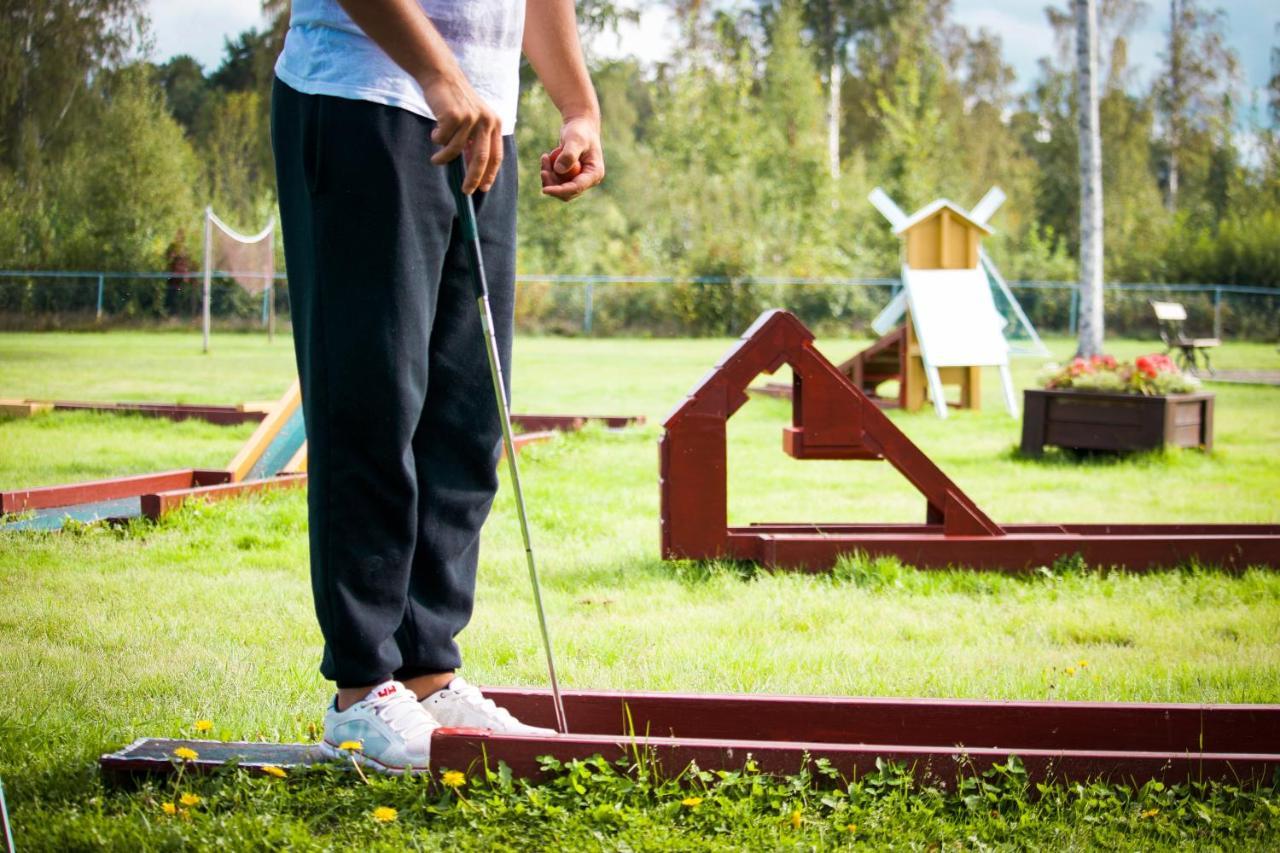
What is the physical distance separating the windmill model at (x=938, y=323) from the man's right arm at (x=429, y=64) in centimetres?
809

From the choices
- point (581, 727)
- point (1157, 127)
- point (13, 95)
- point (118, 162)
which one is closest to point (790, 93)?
point (1157, 127)

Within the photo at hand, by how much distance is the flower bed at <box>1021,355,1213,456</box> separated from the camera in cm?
691

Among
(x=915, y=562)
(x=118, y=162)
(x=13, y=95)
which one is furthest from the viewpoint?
(x=118, y=162)

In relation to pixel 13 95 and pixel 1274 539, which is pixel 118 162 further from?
pixel 1274 539

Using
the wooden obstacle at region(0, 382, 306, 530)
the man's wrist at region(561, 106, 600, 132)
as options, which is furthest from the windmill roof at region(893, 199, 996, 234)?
the man's wrist at region(561, 106, 600, 132)

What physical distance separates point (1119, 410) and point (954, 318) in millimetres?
3188

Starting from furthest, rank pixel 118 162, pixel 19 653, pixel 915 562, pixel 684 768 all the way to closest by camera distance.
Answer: pixel 118 162, pixel 915 562, pixel 19 653, pixel 684 768

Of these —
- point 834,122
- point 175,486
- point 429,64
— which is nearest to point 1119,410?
point 175,486

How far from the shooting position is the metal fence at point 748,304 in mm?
22131

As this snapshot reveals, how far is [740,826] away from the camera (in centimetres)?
183

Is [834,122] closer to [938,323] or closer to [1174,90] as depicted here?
[1174,90]

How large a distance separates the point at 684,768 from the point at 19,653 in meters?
1.80

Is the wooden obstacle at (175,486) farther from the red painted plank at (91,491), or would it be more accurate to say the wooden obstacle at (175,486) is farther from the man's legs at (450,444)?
the man's legs at (450,444)

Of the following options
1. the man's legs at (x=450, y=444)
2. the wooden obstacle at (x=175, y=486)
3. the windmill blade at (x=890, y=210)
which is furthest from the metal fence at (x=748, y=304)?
the man's legs at (x=450, y=444)
